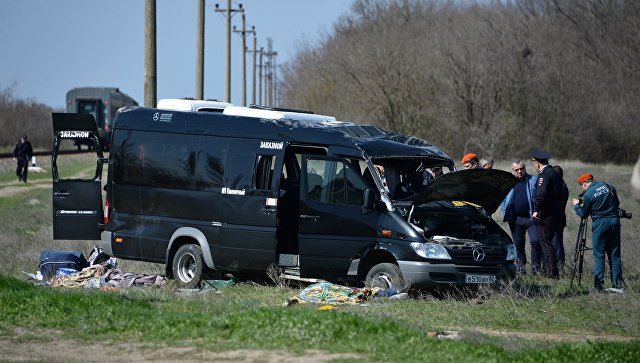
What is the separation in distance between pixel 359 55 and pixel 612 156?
15.4m

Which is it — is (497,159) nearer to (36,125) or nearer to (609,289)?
(609,289)

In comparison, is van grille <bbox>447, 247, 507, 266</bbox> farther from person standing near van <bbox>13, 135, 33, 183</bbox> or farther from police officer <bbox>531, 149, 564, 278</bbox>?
person standing near van <bbox>13, 135, 33, 183</bbox>

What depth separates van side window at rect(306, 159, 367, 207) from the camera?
1468 centimetres

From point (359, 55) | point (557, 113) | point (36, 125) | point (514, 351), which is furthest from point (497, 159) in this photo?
point (36, 125)

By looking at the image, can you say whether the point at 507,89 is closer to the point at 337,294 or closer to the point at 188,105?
the point at 188,105

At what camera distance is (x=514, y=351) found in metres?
9.96

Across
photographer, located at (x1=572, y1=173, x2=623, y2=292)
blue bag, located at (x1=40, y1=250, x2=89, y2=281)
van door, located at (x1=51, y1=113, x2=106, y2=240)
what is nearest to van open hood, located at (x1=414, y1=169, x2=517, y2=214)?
photographer, located at (x1=572, y1=173, x2=623, y2=292)

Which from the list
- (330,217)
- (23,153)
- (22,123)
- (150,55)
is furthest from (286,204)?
(22,123)

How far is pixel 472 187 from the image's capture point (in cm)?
1477

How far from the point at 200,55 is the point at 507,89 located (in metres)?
27.6

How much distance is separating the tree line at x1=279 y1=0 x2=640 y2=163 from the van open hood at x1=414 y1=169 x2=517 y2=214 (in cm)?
3897

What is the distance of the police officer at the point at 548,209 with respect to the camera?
17.0 meters

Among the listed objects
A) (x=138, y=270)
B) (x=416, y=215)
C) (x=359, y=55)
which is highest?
(x=359, y=55)

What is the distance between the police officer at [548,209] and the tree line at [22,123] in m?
86.1
